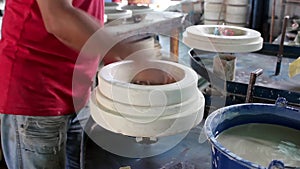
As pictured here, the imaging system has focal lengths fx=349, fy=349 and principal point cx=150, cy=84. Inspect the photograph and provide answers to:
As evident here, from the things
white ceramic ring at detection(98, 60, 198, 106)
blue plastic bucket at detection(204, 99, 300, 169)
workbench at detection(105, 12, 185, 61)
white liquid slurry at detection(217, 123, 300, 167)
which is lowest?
workbench at detection(105, 12, 185, 61)

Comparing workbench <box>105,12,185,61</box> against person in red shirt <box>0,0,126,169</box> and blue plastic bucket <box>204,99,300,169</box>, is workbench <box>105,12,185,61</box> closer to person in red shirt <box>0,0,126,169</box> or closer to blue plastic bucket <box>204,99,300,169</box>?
person in red shirt <box>0,0,126,169</box>

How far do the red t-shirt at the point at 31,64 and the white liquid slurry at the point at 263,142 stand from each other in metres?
0.49

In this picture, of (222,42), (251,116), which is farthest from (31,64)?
(222,42)

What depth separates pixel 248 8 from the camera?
3861 mm

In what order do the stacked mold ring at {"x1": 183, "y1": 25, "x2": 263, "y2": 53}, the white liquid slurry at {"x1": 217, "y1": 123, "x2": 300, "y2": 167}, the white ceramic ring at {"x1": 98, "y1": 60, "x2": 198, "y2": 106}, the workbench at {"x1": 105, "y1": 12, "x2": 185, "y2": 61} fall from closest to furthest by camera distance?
the white liquid slurry at {"x1": 217, "y1": 123, "x2": 300, "y2": 167}
the white ceramic ring at {"x1": 98, "y1": 60, "x2": 198, "y2": 106}
the stacked mold ring at {"x1": 183, "y1": 25, "x2": 263, "y2": 53}
the workbench at {"x1": 105, "y1": 12, "x2": 185, "y2": 61}

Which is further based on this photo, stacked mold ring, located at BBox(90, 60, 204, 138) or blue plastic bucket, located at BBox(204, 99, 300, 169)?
stacked mold ring, located at BBox(90, 60, 204, 138)

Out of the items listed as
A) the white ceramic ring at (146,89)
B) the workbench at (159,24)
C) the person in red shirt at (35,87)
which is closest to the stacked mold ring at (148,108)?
the white ceramic ring at (146,89)

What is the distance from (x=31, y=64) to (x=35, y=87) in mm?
65

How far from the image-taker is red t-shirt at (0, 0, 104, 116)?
926mm

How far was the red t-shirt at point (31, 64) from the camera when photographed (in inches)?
36.5

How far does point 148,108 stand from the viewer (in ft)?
2.77

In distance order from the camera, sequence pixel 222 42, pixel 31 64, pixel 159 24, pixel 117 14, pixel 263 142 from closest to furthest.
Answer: pixel 263 142 < pixel 31 64 < pixel 222 42 < pixel 117 14 < pixel 159 24

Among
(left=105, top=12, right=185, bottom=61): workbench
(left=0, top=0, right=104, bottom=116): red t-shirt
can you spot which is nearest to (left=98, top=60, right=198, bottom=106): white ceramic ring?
(left=0, top=0, right=104, bottom=116): red t-shirt

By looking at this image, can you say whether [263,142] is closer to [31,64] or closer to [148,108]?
[148,108]
